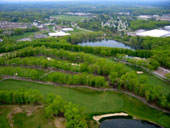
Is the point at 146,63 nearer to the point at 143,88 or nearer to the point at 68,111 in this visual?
the point at 143,88

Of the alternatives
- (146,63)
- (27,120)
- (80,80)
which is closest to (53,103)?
(27,120)

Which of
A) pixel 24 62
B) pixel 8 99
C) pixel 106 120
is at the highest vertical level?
pixel 24 62

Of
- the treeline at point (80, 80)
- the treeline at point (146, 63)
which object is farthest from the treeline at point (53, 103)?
the treeline at point (146, 63)

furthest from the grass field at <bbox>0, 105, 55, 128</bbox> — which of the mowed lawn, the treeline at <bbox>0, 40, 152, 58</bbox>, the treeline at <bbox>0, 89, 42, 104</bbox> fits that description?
the treeline at <bbox>0, 40, 152, 58</bbox>

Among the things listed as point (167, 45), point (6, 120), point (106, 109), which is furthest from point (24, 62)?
point (167, 45)

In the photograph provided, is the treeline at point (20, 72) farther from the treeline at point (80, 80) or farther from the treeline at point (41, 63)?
the treeline at point (41, 63)

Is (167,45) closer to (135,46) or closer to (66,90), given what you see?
(135,46)
